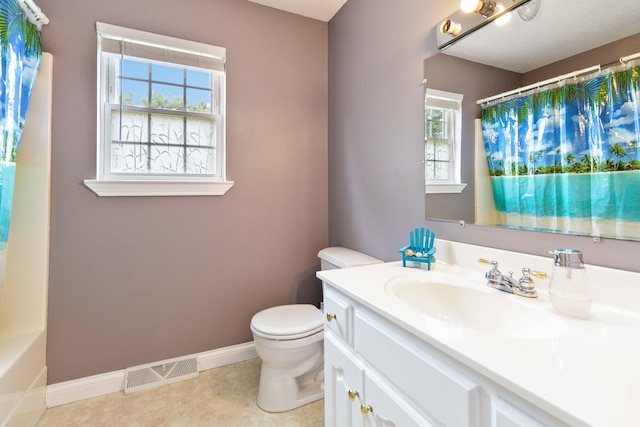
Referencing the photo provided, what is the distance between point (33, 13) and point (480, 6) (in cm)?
199

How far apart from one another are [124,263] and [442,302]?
67.5 inches

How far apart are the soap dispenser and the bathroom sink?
42 mm

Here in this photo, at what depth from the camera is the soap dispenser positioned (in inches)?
29.0

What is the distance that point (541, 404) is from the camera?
441mm

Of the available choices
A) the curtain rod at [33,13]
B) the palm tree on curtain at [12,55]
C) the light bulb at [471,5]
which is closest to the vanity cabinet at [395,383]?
the light bulb at [471,5]

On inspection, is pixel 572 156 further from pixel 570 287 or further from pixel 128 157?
pixel 128 157

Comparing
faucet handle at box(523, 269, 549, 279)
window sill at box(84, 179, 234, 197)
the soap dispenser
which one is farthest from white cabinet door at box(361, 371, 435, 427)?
window sill at box(84, 179, 234, 197)

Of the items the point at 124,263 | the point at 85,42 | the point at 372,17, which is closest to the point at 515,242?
the point at 372,17

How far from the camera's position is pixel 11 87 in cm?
126

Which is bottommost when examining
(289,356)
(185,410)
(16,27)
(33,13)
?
(185,410)

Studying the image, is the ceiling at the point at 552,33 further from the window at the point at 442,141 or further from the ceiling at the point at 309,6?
the ceiling at the point at 309,6

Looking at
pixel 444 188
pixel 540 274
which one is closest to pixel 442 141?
pixel 444 188

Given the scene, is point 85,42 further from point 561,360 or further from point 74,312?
point 561,360

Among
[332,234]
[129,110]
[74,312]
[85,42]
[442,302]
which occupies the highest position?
[85,42]
